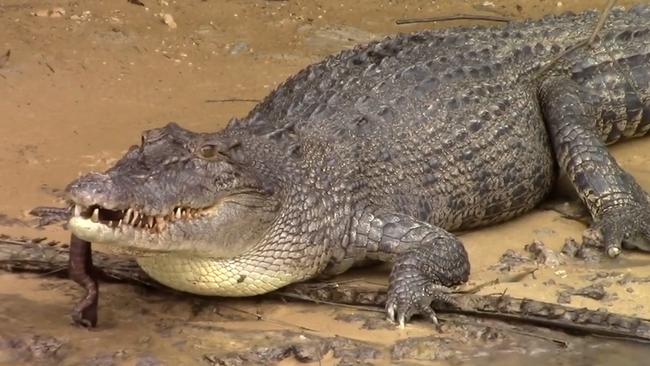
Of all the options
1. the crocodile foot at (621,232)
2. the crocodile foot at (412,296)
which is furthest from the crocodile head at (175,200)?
the crocodile foot at (621,232)

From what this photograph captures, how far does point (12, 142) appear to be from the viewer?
714 centimetres

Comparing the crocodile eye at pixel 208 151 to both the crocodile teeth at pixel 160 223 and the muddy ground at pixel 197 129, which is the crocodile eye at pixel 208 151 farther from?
the muddy ground at pixel 197 129

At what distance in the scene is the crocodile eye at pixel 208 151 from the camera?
5.00 meters

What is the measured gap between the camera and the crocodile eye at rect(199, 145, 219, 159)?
5000 mm

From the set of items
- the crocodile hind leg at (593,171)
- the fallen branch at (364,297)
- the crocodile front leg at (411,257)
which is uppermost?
the crocodile hind leg at (593,171)

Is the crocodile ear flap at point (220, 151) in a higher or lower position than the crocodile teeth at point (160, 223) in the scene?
higher

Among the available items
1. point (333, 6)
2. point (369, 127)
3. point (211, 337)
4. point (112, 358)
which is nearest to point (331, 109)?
point (369, 127)

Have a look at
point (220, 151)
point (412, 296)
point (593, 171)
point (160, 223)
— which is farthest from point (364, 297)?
point (593, 171)

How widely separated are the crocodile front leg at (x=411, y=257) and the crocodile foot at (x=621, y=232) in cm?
88

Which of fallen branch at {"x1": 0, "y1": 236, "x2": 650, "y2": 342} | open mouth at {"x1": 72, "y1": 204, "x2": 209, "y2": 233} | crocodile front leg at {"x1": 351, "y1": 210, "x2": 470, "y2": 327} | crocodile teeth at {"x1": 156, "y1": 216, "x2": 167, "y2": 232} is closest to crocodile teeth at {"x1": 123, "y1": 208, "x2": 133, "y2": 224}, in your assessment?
open mouth at {"x1": 72, "y1": 204, "x2": 209, "y2": 233}

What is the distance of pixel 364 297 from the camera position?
5.21m

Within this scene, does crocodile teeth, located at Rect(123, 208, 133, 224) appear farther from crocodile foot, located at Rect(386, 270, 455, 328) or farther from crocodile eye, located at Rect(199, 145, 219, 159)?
crocodile foot, located at Rect(386, 270, 455, 328)

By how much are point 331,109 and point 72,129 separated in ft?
7.52

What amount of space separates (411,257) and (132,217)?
1.45m
